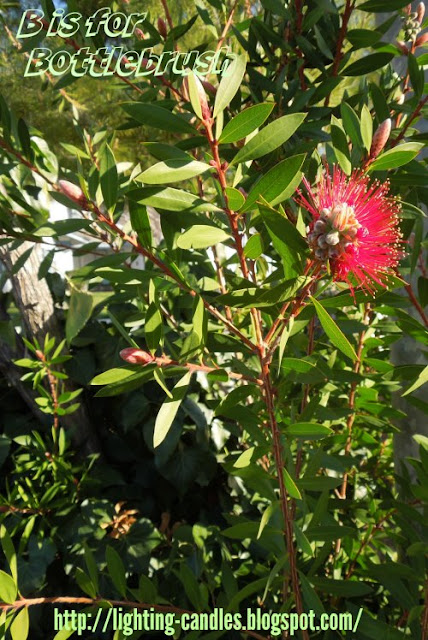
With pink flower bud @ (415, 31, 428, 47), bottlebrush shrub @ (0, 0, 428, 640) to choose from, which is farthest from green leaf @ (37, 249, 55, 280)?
pink flower bud @ (415, 31, 428, 47)

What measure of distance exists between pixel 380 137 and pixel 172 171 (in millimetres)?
159

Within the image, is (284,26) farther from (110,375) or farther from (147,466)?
(147,466)

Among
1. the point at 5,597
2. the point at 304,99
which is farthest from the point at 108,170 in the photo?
the point at 5,597

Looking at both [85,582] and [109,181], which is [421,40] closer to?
[109,181]

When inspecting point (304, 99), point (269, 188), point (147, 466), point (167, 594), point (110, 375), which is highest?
point (304, 99)

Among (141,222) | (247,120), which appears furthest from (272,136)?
(141,222)

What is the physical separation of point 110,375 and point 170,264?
0.11m

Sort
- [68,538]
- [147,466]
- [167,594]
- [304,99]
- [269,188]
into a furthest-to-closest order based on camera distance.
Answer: [147,466] → [68,538] → [167,594] → [304,99] → [269,188]

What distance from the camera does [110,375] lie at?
0.36 m

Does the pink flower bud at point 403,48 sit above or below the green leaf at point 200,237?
above

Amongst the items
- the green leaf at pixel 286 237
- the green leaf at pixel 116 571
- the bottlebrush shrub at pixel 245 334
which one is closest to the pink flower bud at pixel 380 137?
the bottlebrush shrub at pixel 245 334

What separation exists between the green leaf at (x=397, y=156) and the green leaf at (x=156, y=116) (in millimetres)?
136

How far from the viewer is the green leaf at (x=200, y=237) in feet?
1.10

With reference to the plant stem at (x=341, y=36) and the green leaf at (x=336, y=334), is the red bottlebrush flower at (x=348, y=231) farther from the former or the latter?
the plant stem at (x=341, y=36)
